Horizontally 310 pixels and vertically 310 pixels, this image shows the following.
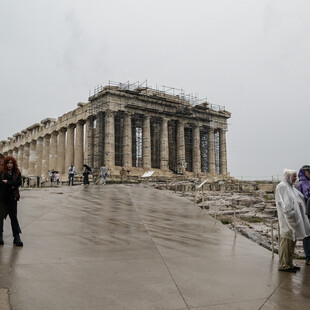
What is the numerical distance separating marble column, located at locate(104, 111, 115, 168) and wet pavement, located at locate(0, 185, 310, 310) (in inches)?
1242

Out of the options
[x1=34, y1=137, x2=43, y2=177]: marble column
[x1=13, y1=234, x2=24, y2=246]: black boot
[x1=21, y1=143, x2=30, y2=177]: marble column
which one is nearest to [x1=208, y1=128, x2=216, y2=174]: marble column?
[x1=34, y1=137, x2=43, y2=177]: marble column

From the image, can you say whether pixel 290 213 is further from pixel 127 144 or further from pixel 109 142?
pixel 127 144

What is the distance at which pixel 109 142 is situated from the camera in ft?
137

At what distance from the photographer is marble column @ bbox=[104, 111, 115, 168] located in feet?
136

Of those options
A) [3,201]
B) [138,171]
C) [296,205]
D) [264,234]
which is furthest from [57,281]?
[138,171]

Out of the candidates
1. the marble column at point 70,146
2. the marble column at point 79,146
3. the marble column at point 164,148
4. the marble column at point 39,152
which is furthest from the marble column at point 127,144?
the marble column at point 39,152

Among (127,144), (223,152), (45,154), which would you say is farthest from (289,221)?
(45,154)

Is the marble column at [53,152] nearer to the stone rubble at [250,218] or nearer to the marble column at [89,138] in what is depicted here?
the marble column at [89,138]

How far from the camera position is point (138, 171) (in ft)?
143

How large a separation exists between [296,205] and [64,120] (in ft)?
157

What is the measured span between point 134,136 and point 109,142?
10.2m

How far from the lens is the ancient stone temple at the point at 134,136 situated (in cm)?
4331

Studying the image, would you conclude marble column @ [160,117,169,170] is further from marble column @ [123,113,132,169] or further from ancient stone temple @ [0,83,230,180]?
marble column @ [123,113,132,169]

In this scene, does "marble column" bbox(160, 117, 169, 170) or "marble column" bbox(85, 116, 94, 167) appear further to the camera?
"marble column" bbox(160, 117, 169, 170)
